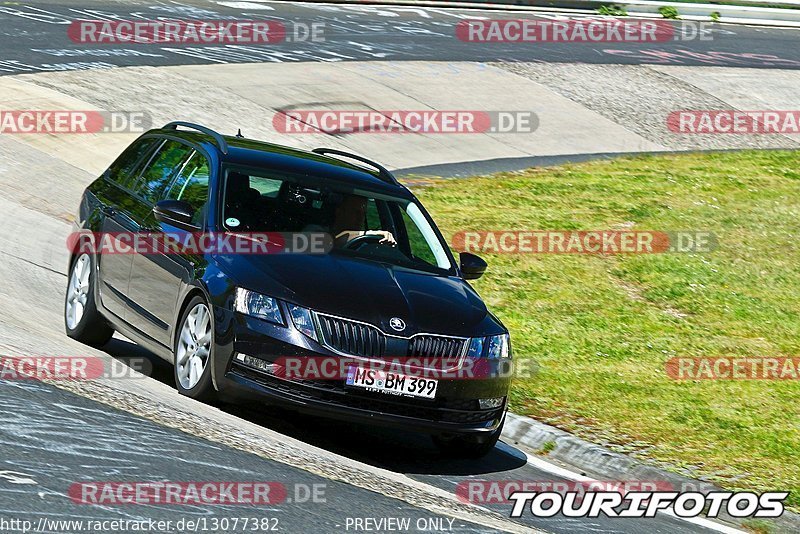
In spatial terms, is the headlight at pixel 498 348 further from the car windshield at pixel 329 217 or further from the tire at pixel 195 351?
the tire at pixel 195 351

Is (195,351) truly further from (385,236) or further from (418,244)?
(418,244)

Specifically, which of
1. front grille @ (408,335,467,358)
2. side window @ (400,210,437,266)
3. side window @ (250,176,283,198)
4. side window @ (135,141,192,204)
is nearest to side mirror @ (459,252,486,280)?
side window @ (400,210,437,266)

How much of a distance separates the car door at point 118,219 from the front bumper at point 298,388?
1.62m

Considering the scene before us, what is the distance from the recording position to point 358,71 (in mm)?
22328

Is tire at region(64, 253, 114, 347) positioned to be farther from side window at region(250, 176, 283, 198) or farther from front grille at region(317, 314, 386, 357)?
front grille at region(317, 314, 386, 357)

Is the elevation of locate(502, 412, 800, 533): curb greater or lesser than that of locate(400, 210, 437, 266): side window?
lesser

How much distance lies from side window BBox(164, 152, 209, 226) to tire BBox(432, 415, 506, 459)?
213 centimetres

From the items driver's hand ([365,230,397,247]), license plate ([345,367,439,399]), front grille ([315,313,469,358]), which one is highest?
driver's hand ([365,230,397,247])

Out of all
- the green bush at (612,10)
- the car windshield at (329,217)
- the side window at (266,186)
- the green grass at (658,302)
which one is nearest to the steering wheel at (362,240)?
the car windshield at (329,217)

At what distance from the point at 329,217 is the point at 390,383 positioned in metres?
1.57

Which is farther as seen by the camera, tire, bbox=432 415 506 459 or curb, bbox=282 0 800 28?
curb, bbox=282 0 800 28

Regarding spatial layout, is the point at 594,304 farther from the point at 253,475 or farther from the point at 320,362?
the point at 253,475

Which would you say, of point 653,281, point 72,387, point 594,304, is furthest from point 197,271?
point 653,281

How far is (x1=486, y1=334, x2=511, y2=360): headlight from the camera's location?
8.09 meters
